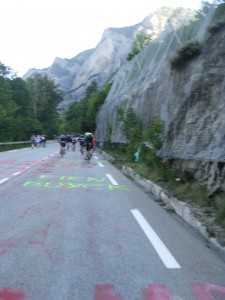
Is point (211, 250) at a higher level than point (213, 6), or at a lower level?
lower

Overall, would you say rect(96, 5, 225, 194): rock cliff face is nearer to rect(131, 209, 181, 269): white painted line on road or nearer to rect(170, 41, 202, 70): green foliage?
rect(170, 41, 202, 70): green foliage

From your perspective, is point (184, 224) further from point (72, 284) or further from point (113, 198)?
point (72, 284)

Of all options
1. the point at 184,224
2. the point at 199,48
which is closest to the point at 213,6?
the point at 199,48

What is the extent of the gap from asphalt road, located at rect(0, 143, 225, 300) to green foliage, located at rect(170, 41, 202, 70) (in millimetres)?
5552

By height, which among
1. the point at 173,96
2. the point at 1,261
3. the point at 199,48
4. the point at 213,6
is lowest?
the point at 1,261

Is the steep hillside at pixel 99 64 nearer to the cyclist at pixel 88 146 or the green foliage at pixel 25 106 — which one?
the green foliage at pixel 25 106

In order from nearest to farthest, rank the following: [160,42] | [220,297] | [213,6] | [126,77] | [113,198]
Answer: [220,297]
[113,198]
[213,6]
[160,42]
[126,77]

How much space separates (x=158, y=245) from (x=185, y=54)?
852cm

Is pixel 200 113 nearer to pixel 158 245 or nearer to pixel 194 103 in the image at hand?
pixel 194 103

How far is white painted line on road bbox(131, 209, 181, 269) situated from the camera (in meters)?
4.97

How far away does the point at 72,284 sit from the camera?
163 inches

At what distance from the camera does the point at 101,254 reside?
5.23 metres

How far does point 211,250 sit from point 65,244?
2.10m

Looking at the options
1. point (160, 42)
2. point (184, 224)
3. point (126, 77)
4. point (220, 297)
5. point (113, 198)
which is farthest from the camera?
point (126, 77)
